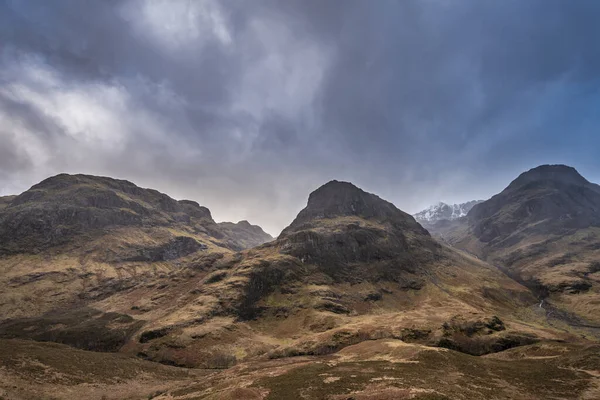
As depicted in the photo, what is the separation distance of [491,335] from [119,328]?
5304 inches

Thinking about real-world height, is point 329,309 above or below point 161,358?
above

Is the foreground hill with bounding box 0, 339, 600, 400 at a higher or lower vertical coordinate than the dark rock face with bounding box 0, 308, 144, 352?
lower

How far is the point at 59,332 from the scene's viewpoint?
119625 millimetres

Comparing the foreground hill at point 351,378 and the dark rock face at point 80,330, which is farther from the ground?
the dark rock face at point 80,330

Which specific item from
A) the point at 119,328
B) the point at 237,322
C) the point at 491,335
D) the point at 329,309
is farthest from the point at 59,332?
the point at 491,335

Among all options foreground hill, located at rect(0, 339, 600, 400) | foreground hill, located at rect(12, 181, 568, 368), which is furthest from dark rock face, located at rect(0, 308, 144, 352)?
foreground hill, located at rect(0, 339, 600, 400)

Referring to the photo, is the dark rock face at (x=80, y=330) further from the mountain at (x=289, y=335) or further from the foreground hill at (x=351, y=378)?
the foreground hill at (x=351, y=378)

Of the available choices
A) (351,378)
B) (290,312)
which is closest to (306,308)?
(290,312)

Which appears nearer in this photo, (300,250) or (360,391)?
(360,391)

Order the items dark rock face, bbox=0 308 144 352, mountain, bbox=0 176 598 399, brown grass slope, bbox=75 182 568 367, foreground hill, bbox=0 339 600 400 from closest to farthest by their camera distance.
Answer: foreground hill, bbox=0 339 600 400 < mountain, bbox=0 176 598 399 < brown grass slope, bbox=75 182 568 367 < dark rock face, bbox=0 308 144 352

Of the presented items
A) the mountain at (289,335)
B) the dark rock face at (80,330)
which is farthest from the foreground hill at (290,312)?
the mountain at (289,335)

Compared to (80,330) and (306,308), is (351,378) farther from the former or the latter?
(80,330)

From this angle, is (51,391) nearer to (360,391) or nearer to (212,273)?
(360,391)

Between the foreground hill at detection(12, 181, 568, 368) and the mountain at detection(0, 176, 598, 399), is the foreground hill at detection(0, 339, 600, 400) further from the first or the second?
the foreground hill at detection(12, 181, 568, 368)
